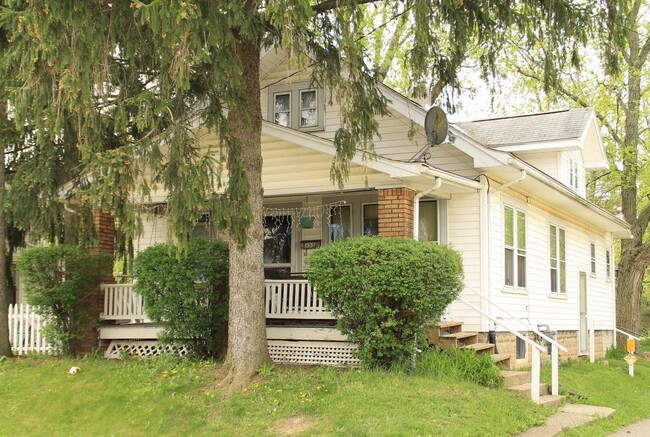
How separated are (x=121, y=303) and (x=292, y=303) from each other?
333 centimetres

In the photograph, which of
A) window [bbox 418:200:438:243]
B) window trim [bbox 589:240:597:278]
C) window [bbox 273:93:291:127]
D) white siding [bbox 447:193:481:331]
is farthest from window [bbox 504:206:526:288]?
window trim [bbox 589:240:597:278]

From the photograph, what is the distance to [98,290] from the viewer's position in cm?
1340

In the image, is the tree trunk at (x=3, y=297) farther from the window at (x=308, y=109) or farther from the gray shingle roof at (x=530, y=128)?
the gray shingle roof at (x=530, y=128)

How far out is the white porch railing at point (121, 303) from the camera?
43.4 ft

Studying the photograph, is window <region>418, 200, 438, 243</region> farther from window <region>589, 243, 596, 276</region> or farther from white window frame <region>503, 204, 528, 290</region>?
window <region>589, 243, 596, 276</region>

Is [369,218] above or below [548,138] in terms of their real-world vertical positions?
below

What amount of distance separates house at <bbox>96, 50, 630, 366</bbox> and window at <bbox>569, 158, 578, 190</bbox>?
0.05 meters

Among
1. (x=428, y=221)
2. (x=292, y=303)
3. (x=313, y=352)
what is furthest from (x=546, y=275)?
(x=313, y=352)

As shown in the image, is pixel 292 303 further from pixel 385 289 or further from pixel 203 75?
pixel 203 75

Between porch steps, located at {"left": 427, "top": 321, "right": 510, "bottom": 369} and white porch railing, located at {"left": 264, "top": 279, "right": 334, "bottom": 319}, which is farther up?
white porch railing, located at {"left": 264, "top": 279, "right": 334, "bottom": 319}

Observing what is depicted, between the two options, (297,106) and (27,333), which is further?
(297,106)

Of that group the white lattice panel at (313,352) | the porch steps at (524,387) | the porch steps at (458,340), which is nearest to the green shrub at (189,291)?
the white lattice panel at (313,352)

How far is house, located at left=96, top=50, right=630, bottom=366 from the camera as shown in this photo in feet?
39.2

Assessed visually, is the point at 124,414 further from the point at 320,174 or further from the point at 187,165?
the point at 320,174
